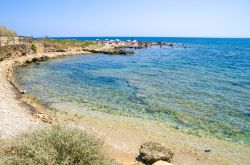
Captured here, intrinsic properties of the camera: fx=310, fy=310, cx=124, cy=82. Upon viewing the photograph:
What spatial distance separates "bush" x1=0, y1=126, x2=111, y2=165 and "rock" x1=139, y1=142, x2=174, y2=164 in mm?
3381

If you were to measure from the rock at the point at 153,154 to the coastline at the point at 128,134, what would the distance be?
519 millimetres

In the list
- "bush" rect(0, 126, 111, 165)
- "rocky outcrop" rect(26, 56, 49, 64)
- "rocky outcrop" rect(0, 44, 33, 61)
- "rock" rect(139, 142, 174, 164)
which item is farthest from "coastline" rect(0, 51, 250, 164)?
"rocky outcrop" rect(26, 56, 49, 64)

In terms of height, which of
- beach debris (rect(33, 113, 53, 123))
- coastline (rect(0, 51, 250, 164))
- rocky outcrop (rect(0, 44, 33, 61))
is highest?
rocky outcrop (rect(0, 44, 33, 61))

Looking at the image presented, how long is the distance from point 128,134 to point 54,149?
7.20m

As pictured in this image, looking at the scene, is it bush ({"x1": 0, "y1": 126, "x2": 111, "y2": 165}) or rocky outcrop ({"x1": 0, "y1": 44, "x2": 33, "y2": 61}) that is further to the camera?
rocky outcrop ({"x1": 0, "y1": 44, "x2": 33, "y2": 61})

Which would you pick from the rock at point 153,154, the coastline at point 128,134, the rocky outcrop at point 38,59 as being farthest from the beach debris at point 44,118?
the rocky outcrop at point 38,59

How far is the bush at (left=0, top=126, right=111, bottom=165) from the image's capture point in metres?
7.22

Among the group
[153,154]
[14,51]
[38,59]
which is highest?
[14,51]

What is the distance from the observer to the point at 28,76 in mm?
31266

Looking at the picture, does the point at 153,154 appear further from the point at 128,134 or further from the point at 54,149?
the point at 54,149

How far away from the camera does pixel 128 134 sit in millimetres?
14484

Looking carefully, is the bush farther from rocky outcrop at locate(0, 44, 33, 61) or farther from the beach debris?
rocky outcrop at locate(0, 44, 33, 61)

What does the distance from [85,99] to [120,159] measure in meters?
10.2

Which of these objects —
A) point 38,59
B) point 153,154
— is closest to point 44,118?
point 153,154
